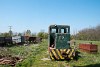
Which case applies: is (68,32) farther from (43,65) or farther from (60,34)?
(43,65)

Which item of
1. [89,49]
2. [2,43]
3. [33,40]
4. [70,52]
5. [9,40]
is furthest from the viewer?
[33,40]

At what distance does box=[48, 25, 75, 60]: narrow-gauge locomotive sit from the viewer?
14016mm

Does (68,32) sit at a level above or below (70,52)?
above

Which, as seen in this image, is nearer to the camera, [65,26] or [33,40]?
[65,26]

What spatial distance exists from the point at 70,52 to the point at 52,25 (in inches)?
104

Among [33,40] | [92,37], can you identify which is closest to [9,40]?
[33,40]

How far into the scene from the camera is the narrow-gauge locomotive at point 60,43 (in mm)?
14016

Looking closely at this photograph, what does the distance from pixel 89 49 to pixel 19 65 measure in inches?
408

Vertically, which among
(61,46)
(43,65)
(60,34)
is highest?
(60,34)

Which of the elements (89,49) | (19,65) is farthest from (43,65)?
(89,49)

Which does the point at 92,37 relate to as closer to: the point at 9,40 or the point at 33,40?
the point at 33,40

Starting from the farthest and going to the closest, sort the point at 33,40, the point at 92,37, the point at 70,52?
1. the point at 92,37
2. the point at 33,40
3. the point at 70,52

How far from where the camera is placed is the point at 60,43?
1483 centimetres

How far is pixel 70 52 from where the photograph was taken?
14.2 metres
